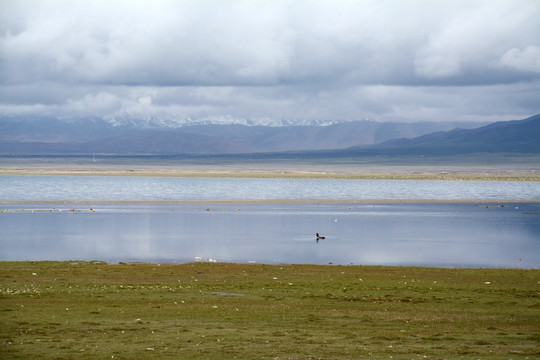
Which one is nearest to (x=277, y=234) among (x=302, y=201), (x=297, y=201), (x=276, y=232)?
(x=276, y=232)

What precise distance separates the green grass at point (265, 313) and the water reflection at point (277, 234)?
23.3 feet

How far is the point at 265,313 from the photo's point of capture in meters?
22.6

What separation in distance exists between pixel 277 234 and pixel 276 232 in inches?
56.7

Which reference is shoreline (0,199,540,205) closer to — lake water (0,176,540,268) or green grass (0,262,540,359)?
lake water (0,176,540,268)

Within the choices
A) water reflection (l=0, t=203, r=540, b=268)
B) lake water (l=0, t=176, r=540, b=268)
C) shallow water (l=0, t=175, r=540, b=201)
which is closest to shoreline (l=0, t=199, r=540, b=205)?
lake water (l=0, t=176, r=540, b=268)

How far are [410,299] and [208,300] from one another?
655 cm

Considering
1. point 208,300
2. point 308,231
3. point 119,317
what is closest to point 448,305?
point 208,300

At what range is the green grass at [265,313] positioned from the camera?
1742cm

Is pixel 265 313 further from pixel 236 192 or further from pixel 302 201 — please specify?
pixel 236 192

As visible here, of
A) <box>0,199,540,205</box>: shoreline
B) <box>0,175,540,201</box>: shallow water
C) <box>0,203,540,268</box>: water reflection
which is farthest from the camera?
<box>0,175,540,201</box>: shallow water

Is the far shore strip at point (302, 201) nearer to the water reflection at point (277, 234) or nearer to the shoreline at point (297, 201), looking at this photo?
the shoreline at point (297, 201)

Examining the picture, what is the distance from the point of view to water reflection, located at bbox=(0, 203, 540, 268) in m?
41.6

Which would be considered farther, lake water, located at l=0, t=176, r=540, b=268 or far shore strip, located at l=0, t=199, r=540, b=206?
far shore strip, located at l=0, t=199, r=540, b=206

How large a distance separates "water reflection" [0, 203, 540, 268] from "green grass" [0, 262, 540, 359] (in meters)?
7.11
